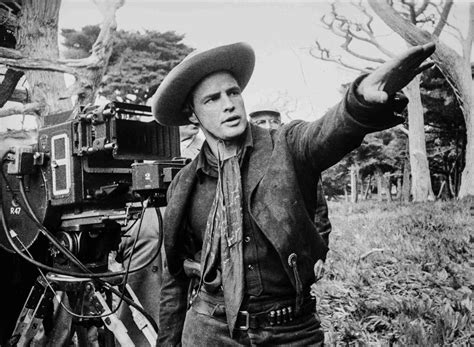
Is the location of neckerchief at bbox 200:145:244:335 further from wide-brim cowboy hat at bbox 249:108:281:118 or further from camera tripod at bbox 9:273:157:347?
wide-brim cowboy hat at bbox 249:108:281:118

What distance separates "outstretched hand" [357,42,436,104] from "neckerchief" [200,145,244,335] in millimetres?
604

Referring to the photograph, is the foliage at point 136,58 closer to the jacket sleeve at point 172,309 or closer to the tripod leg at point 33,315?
the tripod leg at point 33,315

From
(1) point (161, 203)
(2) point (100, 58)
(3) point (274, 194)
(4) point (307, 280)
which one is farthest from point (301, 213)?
(2) point (100, 58)

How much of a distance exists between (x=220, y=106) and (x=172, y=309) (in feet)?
3.00

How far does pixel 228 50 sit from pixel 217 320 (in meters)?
1.04

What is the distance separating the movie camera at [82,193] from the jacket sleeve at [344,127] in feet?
3.34

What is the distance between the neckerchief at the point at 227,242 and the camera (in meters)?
1.57

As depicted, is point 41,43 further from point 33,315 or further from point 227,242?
point 227,242

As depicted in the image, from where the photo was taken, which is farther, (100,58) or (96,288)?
(100,58)

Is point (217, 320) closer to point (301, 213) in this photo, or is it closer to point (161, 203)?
point (301, 213)

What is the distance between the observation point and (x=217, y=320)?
1684 mm

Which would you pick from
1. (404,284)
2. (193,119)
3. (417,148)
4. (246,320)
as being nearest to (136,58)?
(417,148)

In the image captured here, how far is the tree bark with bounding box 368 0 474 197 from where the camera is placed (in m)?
5.52

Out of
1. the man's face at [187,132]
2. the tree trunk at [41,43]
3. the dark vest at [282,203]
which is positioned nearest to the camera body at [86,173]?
the dark vest at [282,203]
